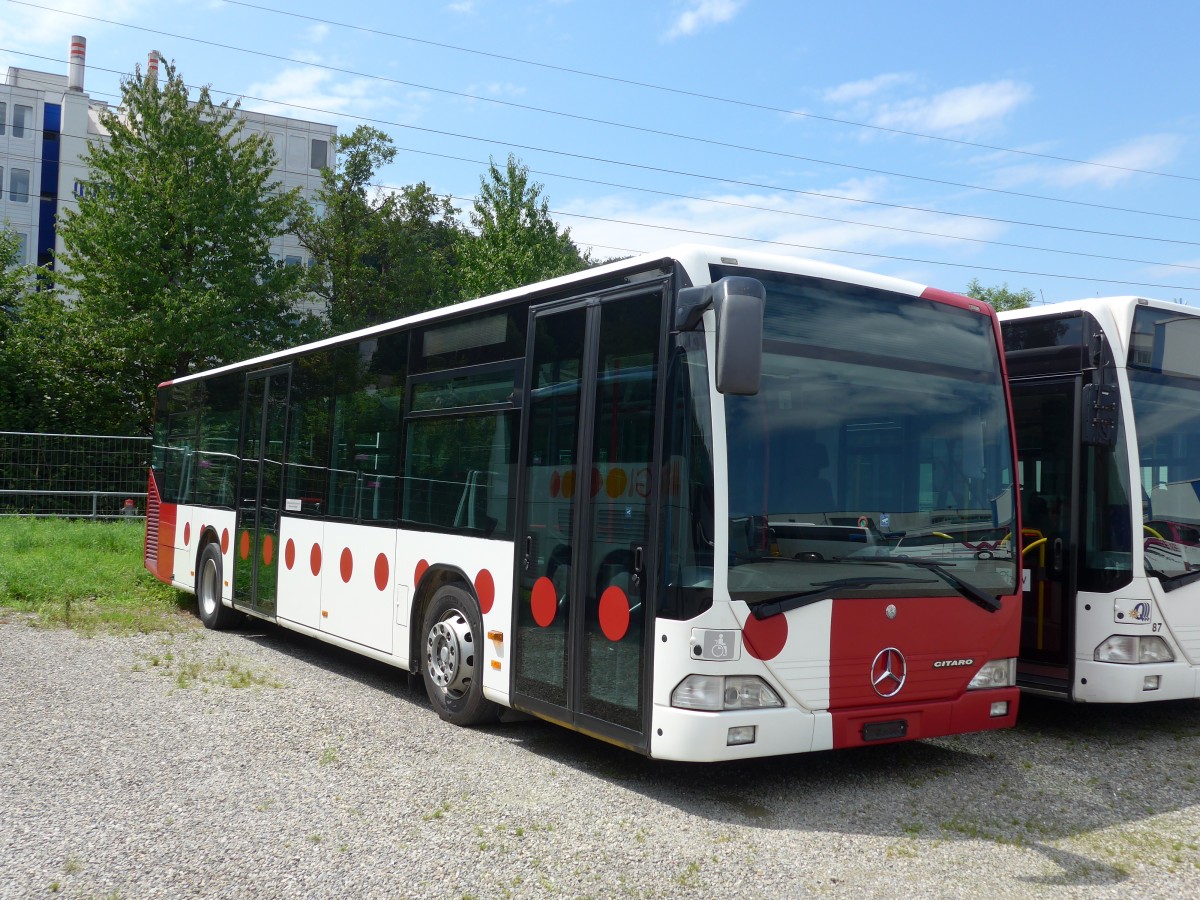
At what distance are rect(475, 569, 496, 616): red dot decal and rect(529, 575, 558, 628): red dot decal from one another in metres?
0.53

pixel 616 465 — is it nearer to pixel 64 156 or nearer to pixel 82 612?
pixel 82 612

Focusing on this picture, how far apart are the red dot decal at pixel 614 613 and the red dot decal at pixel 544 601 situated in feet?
1.67

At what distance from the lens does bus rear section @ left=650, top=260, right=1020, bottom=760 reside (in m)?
5.66

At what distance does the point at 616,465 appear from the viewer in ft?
20.4

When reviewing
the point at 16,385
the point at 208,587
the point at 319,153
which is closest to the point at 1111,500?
the point at 208,587

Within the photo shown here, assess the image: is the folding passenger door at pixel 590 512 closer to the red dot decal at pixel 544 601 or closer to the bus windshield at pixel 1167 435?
the red dot decal at pixel 544 601

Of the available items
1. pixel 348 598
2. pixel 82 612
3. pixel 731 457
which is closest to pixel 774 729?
pixel 731 457

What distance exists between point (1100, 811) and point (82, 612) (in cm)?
1126

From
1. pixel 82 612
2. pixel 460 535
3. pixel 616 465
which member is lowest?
pixel 82 612

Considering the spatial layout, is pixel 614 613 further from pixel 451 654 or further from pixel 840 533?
pixel 451 654

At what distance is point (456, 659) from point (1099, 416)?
180 inches

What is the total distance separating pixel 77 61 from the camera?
2409 inches

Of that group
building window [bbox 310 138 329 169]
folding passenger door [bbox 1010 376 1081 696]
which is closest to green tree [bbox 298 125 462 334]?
building window [bbox 310 138 329 169]

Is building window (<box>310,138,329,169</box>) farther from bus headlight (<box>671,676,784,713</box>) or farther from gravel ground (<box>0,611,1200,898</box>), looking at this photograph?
bus headlight (<box>671,676,784,713</box>)
